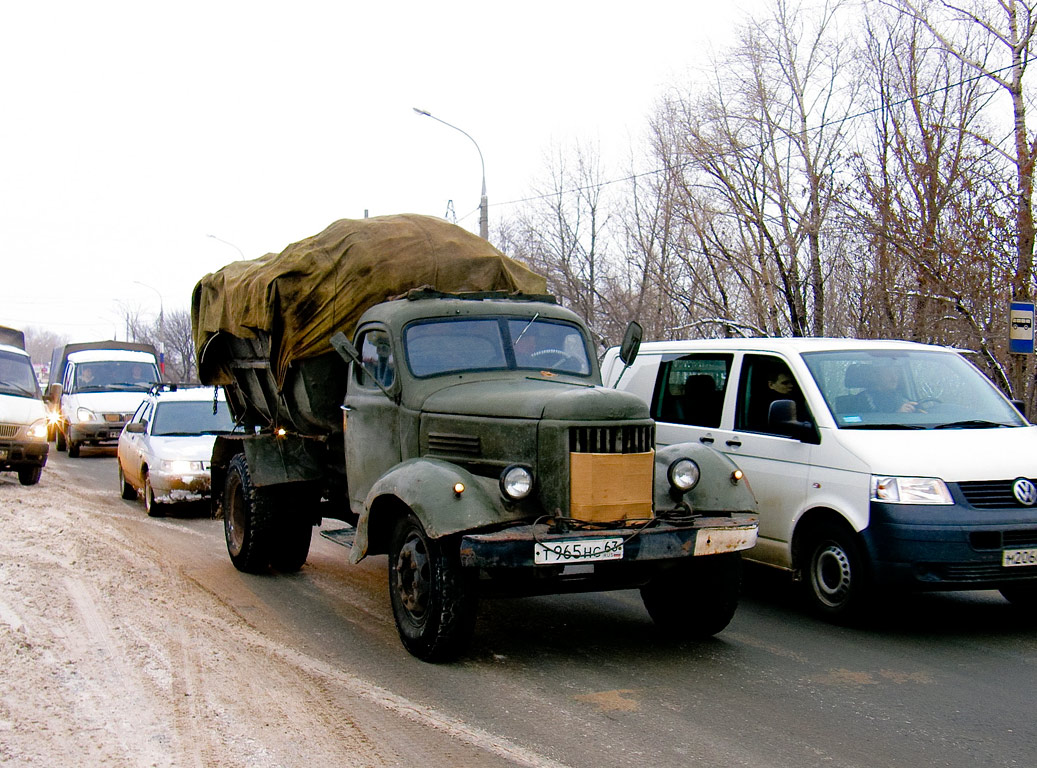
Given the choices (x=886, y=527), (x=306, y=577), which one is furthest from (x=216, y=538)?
(x=886, y=527)

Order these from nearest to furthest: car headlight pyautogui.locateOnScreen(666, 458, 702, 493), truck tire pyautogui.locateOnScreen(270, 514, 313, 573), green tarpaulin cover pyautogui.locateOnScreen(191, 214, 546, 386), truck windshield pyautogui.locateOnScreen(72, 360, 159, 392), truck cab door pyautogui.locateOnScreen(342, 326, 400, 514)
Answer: car headlight pyautogui.locateOnScreen(666, 458, 702, 493)
truck cab door pyautogui.locateOnScreen(342, 326, 400, 514)
green tarpaulin cover pyautogui.locateOnScreen(191, 214, 546, 386)
truck tire pyautogui.locateOnScreen(270, 514, 313, 573)
truck windshield pyautogui.locateOnScreen(72, 360, 159, 392)

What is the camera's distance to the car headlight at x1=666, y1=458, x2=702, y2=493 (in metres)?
6.19

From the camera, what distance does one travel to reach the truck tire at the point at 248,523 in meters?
8.56

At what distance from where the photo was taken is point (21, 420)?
1517cm

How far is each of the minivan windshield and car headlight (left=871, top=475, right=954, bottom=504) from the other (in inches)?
24.7

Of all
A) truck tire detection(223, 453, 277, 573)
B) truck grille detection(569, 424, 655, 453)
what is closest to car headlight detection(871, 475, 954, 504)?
truck grille detection(569, 424, 655, 453)

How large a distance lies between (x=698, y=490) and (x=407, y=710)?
229cm

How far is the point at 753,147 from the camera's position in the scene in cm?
2680

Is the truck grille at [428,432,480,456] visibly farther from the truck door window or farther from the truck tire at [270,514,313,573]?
the truck tire at [270,514,313,573]

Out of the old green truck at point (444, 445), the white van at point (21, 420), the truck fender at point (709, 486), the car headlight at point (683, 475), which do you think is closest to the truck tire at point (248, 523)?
the old green truck at point (444, 445)

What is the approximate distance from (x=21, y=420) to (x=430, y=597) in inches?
454

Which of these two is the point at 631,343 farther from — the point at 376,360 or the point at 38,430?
the point at 38,430

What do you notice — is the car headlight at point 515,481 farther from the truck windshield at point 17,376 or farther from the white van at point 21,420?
the truck windshield at point 17,376

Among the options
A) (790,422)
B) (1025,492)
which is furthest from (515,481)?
(1025,492)
